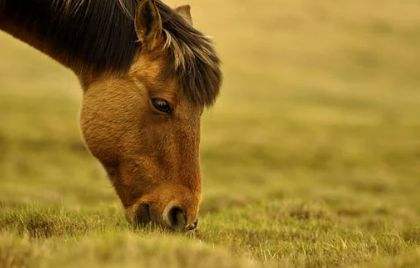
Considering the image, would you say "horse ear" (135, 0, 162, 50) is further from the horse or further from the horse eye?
the horse eye

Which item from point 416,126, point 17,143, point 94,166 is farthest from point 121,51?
point 416,126

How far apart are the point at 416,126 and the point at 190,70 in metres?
34.8

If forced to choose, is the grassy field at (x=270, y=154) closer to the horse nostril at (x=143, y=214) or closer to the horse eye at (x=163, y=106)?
the horse nostril at (x=143, y=214)

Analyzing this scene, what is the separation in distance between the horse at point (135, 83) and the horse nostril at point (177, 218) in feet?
0.92

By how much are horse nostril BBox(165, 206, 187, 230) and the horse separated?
282 millimetres

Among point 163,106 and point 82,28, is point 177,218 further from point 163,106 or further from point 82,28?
point 82,28

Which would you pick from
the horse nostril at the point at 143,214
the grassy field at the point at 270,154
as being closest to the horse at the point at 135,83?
the horse nostril at the point at 143,214

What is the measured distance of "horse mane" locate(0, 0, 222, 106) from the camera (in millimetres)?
5980

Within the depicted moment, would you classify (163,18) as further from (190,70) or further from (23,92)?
(23,92)

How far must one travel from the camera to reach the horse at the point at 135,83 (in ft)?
19.2

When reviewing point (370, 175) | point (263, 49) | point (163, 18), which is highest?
point (263, 49)

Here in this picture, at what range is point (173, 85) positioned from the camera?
5984 mm

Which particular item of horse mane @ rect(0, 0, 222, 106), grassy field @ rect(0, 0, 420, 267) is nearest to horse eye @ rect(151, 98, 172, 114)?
horse mane @ rect(0, 0, 222, 106)

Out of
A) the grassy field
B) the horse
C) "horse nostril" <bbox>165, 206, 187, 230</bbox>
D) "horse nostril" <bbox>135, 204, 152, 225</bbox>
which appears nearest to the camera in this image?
the grassy field
